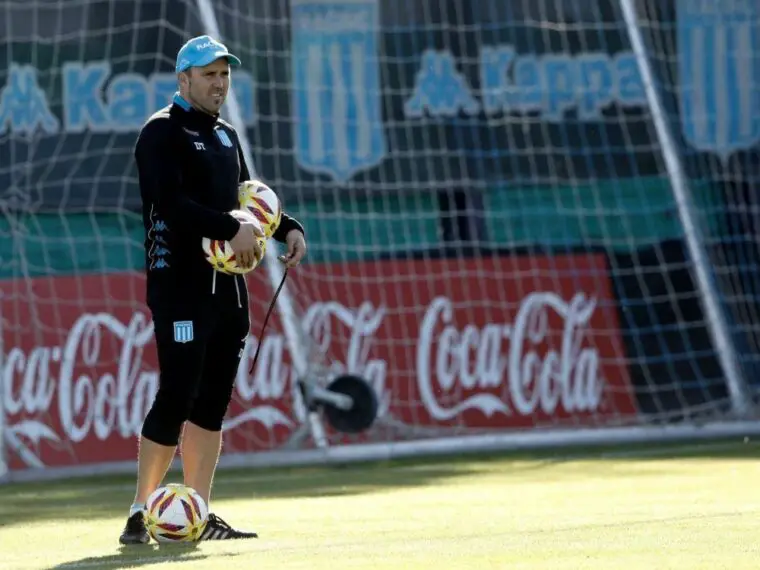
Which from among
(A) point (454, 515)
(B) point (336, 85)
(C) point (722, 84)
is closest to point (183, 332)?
(A) point (454, 515)

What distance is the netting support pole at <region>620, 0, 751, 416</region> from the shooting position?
1137 cm

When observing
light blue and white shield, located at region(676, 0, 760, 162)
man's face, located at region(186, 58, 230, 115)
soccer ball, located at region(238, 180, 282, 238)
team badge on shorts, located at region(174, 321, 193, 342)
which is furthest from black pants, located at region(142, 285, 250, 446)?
light blue and white shield, located at region(676, 0, 760, 162)

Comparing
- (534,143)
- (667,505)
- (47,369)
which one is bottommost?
(667,505)

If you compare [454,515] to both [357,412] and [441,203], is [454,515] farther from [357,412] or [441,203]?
[441,203]

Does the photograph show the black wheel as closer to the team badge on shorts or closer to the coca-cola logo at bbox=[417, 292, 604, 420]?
the coca-cola logo at bbox=[417, 292, 604, 420]

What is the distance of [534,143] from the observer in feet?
40.5

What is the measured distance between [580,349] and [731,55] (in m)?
2.56

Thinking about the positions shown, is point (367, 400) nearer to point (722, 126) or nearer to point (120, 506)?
point (120, 506)

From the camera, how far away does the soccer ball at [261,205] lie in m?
6.12

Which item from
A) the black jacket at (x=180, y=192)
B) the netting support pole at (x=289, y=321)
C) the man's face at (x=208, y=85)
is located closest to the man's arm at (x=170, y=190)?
the black jacket at (x=180, y=192)

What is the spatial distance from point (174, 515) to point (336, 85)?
22.0 feet

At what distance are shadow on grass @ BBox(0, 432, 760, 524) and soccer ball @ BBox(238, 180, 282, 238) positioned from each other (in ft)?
5.67

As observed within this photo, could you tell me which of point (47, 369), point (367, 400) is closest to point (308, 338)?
point (367, 400)

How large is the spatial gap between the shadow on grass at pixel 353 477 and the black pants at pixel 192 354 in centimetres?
136
